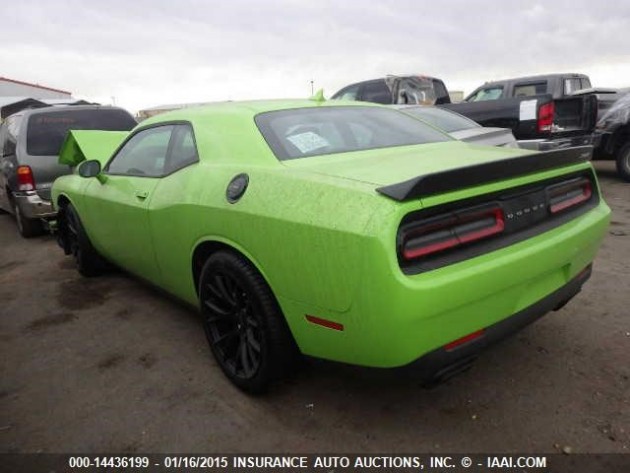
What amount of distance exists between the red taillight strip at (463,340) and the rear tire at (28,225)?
5.92m

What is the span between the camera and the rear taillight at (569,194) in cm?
229

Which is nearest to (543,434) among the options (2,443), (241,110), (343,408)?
(343,408)

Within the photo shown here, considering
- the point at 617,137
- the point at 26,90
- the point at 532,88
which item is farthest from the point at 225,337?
the point at 26,90

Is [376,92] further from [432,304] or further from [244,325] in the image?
[432,304]

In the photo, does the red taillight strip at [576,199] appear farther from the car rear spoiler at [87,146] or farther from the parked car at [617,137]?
the parked car at [617,137]

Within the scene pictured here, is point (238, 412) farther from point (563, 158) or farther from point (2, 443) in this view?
point (563, 158)

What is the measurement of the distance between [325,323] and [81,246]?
3.19 metres

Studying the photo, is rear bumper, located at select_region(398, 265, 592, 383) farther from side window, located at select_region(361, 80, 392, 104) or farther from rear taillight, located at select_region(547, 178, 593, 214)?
side window, located at select_region(361, 80, 392, 104)

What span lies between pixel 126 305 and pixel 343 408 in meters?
2.22

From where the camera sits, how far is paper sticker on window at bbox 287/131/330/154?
247cm

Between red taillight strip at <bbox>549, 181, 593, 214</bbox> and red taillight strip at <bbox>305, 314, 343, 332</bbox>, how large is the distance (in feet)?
3.76

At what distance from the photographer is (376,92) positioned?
1001 cm

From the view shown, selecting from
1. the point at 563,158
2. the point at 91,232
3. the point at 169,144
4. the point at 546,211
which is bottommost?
the point at 91,232

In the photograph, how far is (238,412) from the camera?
2404mm
